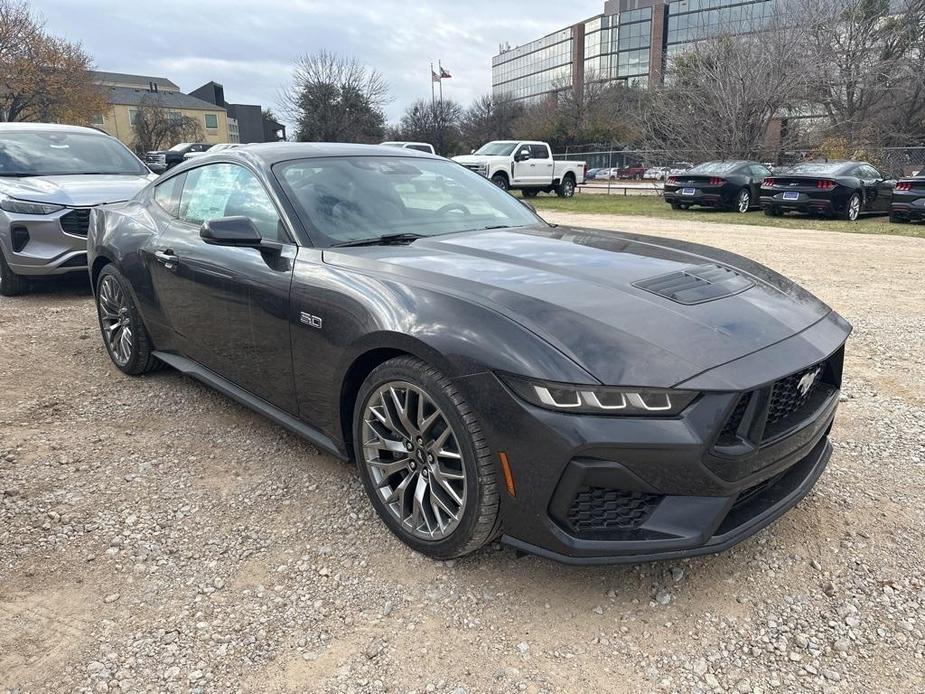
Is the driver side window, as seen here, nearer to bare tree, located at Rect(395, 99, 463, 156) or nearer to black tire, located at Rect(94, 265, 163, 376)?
black tire, located at Rect(94, 265, 163, 376)

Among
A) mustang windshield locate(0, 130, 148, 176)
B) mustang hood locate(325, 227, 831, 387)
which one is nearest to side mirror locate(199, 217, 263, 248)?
mustang hood locate(325, 227, 831, 387)

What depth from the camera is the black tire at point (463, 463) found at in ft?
6.89

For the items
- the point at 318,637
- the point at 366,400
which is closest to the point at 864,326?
the point at 366,400

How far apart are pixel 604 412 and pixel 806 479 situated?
99 cm

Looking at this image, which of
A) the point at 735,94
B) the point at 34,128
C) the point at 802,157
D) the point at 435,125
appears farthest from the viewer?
the point at 435,125

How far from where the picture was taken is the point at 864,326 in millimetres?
5461

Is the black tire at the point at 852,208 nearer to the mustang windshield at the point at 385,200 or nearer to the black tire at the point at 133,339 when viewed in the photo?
the mustang windshield at the point at 385,200

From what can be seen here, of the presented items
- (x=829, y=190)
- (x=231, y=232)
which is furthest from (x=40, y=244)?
(x=829, y=190)

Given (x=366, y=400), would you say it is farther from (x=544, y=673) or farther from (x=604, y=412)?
(x=544, y=673)

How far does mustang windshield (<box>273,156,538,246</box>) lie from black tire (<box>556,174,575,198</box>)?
20598mm

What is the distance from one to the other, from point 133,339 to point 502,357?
3079 millimetres

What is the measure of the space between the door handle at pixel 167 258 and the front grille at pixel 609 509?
2.62m

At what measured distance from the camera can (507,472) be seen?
2045 millimetres

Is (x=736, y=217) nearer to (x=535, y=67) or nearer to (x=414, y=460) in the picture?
(x=414, y=460)
